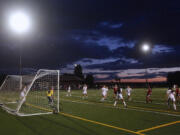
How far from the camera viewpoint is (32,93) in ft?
44.2

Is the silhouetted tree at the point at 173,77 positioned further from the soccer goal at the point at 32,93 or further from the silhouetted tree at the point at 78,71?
the soccer goal at the point at 32,93

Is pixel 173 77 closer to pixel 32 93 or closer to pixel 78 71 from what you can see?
pixel 78 71


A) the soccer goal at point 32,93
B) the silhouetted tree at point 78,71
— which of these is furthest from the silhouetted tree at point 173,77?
the soccer goal at point 32,93

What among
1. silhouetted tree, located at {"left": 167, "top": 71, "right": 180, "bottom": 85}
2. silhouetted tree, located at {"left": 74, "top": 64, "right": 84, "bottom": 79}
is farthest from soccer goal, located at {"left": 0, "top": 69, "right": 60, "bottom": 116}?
silhouetted tree, located at {"left": 167, "top": 71, "right": 180, "bottom": 85}

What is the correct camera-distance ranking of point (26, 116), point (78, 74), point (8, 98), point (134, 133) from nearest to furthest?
point (134, 133), point (26, 116), point (8, 98), point (78, 74)

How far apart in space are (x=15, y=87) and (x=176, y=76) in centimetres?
11141

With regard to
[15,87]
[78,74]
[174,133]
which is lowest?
[174,133]

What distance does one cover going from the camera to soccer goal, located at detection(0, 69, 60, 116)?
12452 millimetres

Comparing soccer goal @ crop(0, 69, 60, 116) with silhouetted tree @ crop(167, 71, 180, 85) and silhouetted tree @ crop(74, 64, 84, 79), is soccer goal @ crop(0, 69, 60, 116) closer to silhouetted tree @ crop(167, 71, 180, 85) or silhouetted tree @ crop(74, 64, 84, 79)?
silhouetted tree @ crop(74, 64, 84, 79)

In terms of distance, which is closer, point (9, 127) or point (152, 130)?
point (152, 130)

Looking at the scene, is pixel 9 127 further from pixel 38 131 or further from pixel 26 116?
pixel 26 116

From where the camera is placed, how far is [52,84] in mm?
14531

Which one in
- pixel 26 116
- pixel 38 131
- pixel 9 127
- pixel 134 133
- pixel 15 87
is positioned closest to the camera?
pixel 134 133

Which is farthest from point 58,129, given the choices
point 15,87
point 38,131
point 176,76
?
point 176,76
